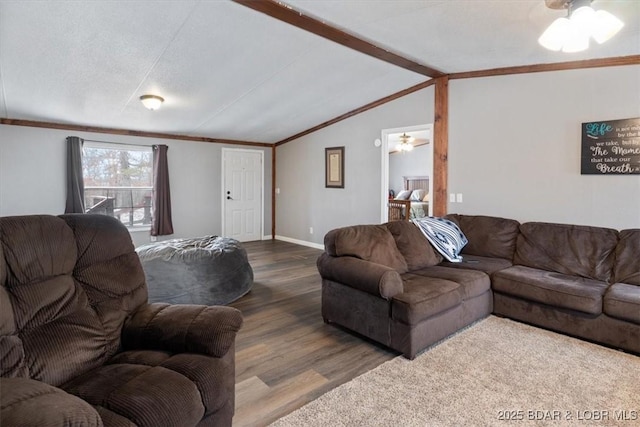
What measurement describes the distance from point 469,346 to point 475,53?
291 centimetres

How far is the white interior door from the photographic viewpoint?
727 centimetres

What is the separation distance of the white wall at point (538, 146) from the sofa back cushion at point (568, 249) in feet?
1.15

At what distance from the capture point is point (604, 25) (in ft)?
7.46

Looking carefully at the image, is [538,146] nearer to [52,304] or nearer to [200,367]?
[200,367]

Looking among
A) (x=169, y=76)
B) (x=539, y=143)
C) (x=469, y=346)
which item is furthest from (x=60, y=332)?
(x=539, y=143)

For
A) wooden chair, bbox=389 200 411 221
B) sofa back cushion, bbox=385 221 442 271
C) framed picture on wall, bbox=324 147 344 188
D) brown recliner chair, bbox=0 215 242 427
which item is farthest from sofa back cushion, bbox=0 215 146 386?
wooden chair, bbox=389 200 411 221

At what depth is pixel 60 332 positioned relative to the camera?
61.9 inches

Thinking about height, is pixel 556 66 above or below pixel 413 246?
above

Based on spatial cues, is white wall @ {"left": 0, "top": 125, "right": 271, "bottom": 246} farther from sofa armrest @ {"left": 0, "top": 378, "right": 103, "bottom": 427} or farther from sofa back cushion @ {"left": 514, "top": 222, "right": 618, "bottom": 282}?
sofa back cushion @ {"left": 514, "top": 222, "right": 618, "bottom": 282}

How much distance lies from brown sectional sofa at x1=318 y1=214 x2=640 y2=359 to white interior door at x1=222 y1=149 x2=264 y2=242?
174 inches

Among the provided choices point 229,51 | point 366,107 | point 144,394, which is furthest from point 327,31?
point 144,394

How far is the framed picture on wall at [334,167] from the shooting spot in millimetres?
6383

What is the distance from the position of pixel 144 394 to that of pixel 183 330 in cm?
40

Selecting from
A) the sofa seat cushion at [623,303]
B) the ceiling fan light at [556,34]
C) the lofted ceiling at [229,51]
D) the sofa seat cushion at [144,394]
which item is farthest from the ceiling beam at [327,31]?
the sofa seat cushion at [623,303]
